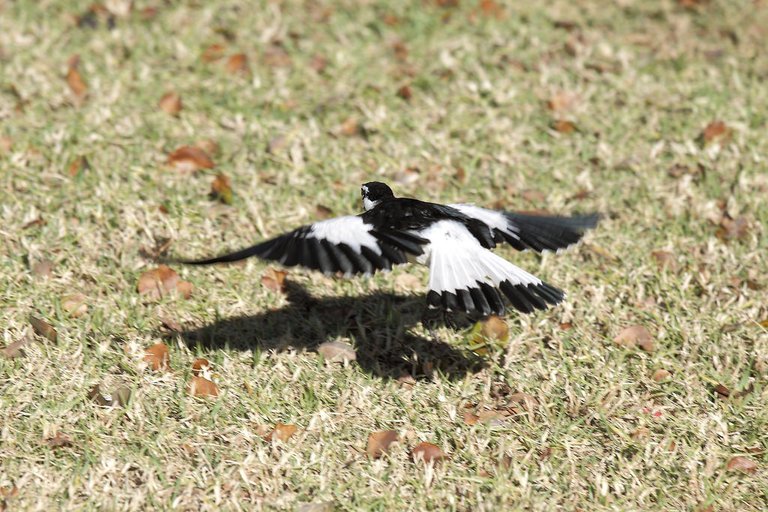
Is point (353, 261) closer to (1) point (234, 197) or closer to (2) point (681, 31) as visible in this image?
(1) point (234, 197)

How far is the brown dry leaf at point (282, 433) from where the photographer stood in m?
3.43

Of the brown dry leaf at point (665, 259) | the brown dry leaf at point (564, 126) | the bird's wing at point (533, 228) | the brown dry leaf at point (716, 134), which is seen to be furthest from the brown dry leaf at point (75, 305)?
the brown dry leaf at point (716, 134)

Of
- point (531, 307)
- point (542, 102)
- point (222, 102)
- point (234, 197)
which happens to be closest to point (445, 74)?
point (542, 102)

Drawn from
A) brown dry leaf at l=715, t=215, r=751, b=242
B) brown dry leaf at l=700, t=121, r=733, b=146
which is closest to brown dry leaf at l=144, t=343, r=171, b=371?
brown dry leaf at l=715, t=215, r=751, b=242

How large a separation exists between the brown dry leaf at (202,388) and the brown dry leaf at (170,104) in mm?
2346

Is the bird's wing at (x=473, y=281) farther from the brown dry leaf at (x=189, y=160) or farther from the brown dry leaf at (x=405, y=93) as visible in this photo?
the brown dry leaf at (x=405, y=93)

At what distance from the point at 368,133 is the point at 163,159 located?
1.15m

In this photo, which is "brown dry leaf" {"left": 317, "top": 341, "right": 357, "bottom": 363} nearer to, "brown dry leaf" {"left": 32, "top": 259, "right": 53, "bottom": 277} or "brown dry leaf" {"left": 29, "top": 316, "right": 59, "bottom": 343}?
"brown dry leaf" {"left": 29, "top": 316, "right": 59, "bottom": 343}

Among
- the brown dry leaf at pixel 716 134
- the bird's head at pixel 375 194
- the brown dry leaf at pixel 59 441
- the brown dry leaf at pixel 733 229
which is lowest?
the brown dry leaf at pixel 59 441

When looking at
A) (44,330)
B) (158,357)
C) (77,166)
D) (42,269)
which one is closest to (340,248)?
(158,357)

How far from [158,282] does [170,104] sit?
5.64 ft

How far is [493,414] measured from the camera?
3629 mm

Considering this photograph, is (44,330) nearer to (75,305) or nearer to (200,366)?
(75,305)

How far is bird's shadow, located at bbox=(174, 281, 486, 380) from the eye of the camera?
393 centimetres
